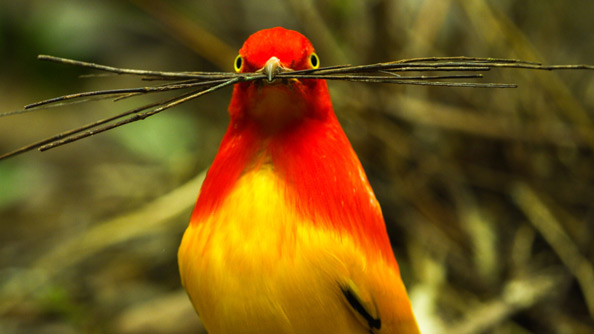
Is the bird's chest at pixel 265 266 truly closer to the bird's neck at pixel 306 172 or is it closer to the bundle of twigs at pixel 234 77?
the bird's neck at pixel 306 172

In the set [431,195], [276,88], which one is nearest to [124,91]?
[276,88]

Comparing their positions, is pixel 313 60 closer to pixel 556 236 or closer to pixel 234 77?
pixel 234 77

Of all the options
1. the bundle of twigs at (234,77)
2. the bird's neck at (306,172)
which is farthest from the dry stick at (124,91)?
the bird's neck at (306,172)

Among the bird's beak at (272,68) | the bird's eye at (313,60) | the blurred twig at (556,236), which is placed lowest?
the bird's beak at (272,68)

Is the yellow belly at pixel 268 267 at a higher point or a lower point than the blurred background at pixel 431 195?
lower

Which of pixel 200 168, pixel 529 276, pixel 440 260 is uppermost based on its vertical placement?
pixel 200 168

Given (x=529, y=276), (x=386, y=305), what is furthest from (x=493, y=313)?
(x=386, y=305)

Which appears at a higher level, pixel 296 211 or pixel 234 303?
pixel 296 211

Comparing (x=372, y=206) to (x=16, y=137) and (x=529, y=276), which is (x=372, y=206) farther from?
(x=16, y=137)
